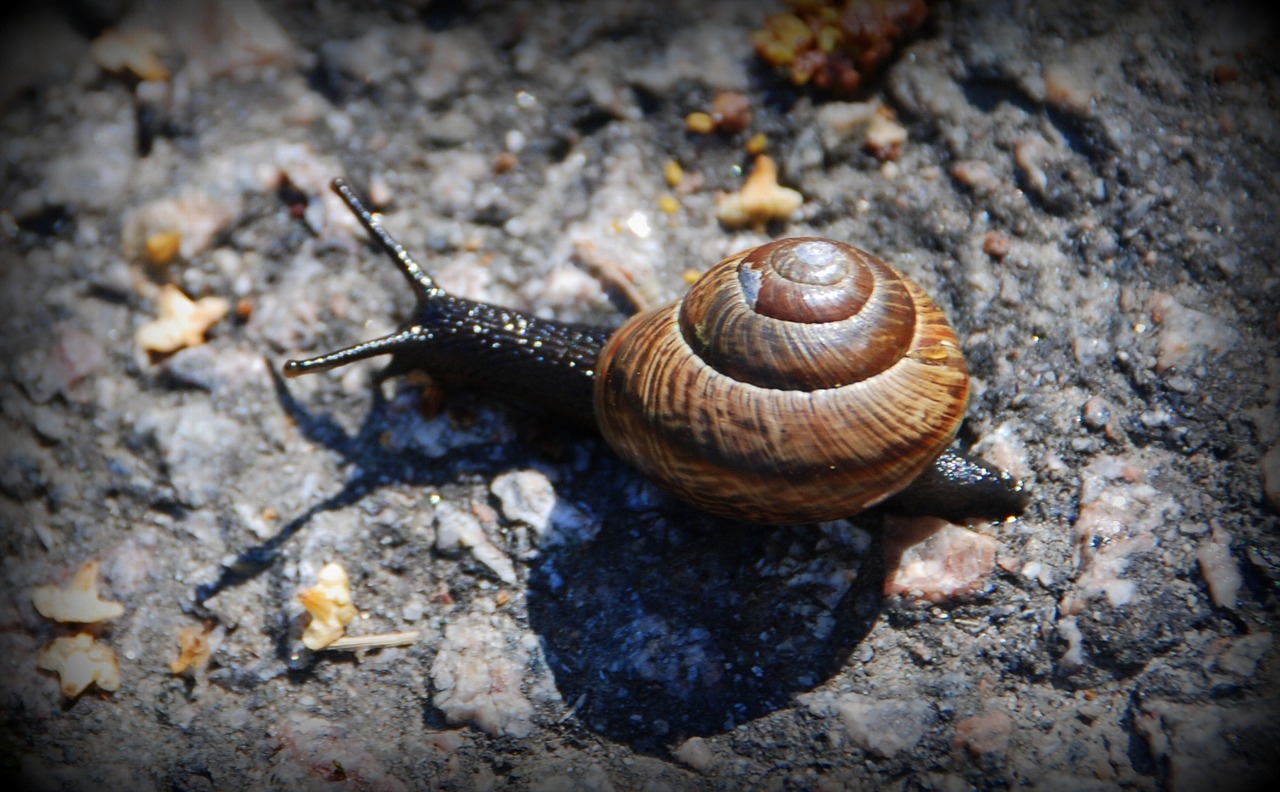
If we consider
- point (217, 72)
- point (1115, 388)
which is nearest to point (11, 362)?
point (217, 72)

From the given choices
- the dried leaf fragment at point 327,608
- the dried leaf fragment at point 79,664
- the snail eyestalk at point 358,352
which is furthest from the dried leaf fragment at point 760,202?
the dried leaf fragment at point 79,664

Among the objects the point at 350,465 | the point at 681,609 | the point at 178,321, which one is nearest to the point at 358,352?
the point at 350,465

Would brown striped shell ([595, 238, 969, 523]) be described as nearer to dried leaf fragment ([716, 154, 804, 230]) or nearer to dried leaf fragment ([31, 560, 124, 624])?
dried leaf fragment ([716, 154, 804, 230])

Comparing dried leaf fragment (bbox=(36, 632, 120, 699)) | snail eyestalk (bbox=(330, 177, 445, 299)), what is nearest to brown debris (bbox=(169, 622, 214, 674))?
dried leaf fragment (bbox=(36, 632, 120, 699))

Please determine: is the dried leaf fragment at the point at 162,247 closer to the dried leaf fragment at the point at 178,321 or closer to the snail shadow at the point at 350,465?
the dried leaf fragment at the point at 178,321

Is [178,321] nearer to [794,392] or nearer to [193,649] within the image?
[193,649]

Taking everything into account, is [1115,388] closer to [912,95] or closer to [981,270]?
[981,270]
